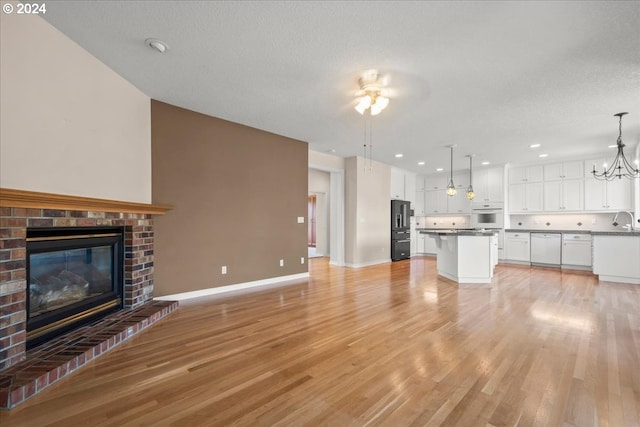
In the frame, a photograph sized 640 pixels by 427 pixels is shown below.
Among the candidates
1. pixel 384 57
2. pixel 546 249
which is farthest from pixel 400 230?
pixel 384 57

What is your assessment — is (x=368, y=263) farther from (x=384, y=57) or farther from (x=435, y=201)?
(x=384, y=57)

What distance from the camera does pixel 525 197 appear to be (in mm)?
8125

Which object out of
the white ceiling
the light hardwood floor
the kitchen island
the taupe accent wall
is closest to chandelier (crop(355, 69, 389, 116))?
the white ceiling

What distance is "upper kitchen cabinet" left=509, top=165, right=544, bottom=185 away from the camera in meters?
7.91

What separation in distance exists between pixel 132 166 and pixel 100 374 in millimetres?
2352

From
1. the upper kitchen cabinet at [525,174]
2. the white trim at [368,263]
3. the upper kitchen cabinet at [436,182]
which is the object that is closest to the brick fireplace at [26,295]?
the white trim at [368,263]

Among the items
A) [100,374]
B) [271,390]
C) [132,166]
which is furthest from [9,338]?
[132,166]

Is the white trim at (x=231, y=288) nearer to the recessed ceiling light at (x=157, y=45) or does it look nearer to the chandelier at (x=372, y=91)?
the recessed ceiling light at (x=157, y=45)

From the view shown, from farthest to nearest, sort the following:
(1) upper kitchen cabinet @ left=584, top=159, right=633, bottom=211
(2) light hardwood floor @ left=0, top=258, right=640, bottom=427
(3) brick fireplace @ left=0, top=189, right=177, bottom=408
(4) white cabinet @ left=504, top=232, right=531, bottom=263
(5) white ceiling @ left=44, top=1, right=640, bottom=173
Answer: (4) white cabinet @ left=504, top=232, right=531, bottom=263
(1) upper kitchen cabinet @ left=584, top=159, right=633, bottom=211
(5) white ceiling @ left=44, top=1, right=640, bottom=173
(3) brick fireplace @ left=0, top=189, right=177, bottom=408
(2) light hardwood floor @ left=0, top=258, right=640, bottom=427

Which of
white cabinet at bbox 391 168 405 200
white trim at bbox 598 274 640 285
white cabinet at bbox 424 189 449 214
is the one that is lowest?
white trim at bbox 598 274 640 285

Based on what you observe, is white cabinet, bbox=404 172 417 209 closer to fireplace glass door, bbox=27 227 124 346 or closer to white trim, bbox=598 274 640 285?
white trim, bbox=598 274 640 285

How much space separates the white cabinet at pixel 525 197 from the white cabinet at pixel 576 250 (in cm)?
111

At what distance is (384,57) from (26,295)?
370cm

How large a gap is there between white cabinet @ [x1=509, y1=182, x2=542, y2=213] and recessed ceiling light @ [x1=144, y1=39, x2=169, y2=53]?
29.5ft
